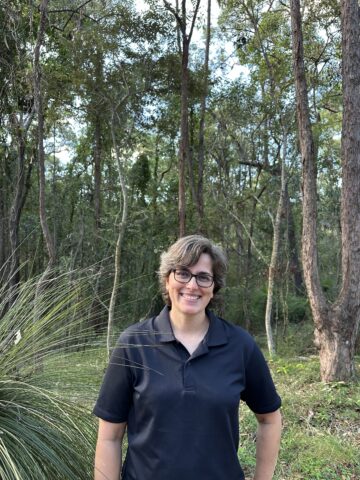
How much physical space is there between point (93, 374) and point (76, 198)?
39.8 ft

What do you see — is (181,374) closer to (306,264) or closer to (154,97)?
(306,264)

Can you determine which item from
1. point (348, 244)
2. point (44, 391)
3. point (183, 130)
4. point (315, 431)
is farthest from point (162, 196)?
point (44, 391)

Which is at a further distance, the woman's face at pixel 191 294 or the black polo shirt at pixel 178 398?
the woman's face at pixel 191 294

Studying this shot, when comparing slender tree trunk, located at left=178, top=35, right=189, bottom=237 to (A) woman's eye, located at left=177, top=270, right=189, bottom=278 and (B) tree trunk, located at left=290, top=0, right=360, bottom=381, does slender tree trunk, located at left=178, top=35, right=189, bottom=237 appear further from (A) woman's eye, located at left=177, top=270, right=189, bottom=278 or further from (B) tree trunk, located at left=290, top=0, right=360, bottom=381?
(A) woman's eye, located at left=177, top=270, right=189, bottom=278

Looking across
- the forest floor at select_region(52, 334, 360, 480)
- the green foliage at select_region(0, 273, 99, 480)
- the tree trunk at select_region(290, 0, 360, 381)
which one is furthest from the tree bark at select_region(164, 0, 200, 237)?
the green foliage at select_region(0, 273, 99, 480)

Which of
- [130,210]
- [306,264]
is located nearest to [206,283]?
[306,264]

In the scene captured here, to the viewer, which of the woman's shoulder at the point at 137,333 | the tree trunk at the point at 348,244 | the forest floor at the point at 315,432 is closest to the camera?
the woman's shoulder at the point at 137,333

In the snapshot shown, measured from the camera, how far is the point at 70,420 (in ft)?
4.79

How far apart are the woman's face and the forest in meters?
0.33

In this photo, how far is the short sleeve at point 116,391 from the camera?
1.34 m

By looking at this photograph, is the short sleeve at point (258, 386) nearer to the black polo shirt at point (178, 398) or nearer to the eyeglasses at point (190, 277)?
the black polo shirt at point (178, 398)

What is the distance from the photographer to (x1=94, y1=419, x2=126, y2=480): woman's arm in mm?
1379

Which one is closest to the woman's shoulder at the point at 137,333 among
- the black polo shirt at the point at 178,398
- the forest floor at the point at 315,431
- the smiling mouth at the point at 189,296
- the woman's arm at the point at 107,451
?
the black polo shirt at the point at 178,398

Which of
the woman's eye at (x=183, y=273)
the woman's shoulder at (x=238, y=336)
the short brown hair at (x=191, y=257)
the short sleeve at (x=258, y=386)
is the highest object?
the short brown hair at (x=191, y=257)
